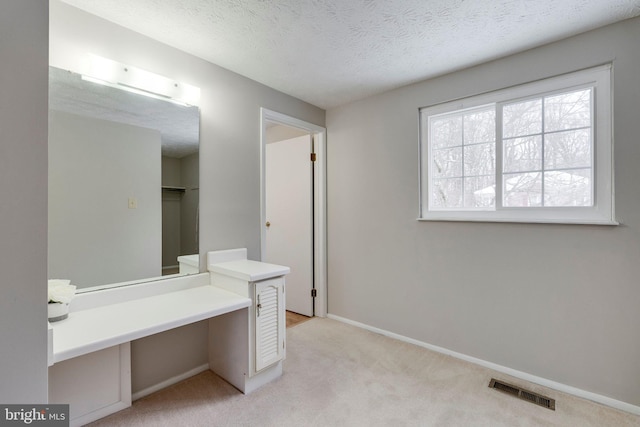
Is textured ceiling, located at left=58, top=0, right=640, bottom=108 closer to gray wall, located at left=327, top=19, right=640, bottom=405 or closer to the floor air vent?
gray wall, located at left=327, top=19, right=640, bottom=405

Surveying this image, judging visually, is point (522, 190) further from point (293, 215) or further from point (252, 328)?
point (293, 215)

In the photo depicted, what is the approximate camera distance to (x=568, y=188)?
1936mm

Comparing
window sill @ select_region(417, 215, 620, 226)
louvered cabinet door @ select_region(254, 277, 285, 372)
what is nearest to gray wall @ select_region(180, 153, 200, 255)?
louvered cabinet door @ select_region(254, 277, 285, 372)

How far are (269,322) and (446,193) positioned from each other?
1769 millimetres

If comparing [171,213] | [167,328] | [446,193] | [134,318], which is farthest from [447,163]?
[134,318]

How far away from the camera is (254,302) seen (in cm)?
188

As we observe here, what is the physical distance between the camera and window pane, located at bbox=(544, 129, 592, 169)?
1.88 meters

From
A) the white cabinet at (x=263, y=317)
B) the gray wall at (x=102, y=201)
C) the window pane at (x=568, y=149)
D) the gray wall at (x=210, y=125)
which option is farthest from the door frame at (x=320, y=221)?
the window pane at (x=568, y=149)

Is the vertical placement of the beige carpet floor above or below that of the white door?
below

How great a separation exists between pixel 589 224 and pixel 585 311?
56 cm

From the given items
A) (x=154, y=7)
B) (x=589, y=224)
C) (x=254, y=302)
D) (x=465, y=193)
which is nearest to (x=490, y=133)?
(x=465, y=193)

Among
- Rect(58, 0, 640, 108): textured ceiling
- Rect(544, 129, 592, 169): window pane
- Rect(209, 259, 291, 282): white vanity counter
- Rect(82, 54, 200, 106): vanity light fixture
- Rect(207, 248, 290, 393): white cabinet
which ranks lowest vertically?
Rect(207, 248, 290, 393): white cabinet

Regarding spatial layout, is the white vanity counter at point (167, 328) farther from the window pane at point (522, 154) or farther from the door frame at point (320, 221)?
the window pane at point (522, 154)

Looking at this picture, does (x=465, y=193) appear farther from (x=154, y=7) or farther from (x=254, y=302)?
(x=154, y=7)
